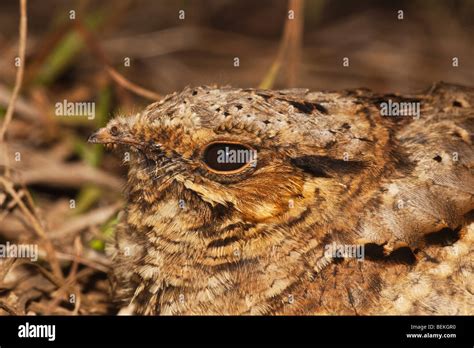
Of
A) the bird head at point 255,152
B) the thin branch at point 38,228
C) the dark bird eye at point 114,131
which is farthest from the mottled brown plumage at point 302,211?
the thin branch at point 38,228

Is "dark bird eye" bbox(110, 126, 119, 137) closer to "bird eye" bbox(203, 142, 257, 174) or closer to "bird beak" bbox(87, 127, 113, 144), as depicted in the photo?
"bird beak" bbox(87, 127, 113, 144)

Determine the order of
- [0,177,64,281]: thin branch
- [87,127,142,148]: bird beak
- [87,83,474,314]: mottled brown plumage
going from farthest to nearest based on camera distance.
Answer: [0,177,64,281]: thin branch
[87,127,142,148]: bird beak
[87,83,474,314]: mottled brown plumage

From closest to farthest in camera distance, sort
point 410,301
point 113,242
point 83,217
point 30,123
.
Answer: point 410,301 < point 113,242 < point 83,217 < point 30,123

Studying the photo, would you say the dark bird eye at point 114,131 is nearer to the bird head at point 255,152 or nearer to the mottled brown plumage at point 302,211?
the mottled brown plumage at point 302,211

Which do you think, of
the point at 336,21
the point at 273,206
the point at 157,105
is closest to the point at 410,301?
the point at 273,206

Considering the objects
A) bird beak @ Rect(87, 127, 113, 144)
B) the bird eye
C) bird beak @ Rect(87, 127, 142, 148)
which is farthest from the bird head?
bird beak @ Rect(87, 127, 113, 144)
